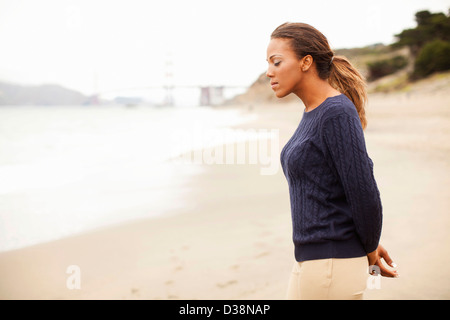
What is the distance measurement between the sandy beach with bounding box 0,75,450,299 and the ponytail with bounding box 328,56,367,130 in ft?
6.00

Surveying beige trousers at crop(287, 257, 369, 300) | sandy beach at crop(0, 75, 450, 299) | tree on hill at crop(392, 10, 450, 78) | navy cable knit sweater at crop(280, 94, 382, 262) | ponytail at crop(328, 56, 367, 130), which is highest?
tree on hill at crop(392, 10, 450, 78)

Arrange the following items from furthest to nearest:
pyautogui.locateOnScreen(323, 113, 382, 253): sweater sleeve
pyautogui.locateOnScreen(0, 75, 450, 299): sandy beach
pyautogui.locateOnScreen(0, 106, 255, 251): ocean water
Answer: pyautogui.locateOnScreen(0, 106, 255, 251): ocean water, pyautogui.locateOnScreen(0, 75, 450, 299): sandy beach, pyautogui.locateOnScreen(323, 113, 382, 253): sweater sleeve

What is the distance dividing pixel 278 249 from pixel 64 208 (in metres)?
3.57

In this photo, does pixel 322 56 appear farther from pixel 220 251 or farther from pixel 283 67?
pixel 220 251

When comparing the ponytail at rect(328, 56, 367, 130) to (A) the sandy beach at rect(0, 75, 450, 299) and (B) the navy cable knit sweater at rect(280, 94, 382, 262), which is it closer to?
(B) the navy cable knit sweater at rect(280, 94, 382, 262)

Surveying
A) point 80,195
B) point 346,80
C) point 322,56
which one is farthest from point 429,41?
point 322,56

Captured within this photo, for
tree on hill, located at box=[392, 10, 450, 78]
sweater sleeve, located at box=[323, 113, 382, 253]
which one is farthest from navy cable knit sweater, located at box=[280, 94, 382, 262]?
tree on hill, located at box=[392, 10, 450, 78]

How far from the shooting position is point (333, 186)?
47.6 inches

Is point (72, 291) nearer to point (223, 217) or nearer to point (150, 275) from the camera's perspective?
point (150, 275)

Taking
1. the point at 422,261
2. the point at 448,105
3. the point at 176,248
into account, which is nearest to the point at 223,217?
the point at 176,248

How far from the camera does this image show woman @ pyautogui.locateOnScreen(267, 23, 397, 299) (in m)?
1.15

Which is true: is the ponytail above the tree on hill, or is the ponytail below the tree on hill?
below

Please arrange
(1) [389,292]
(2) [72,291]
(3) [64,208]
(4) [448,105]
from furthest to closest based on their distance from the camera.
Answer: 1. (4) [448,105]
2. (3) [64,208]
3. (2) [72,291]
4. (1) [389,292]

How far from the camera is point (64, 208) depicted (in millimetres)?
5730
